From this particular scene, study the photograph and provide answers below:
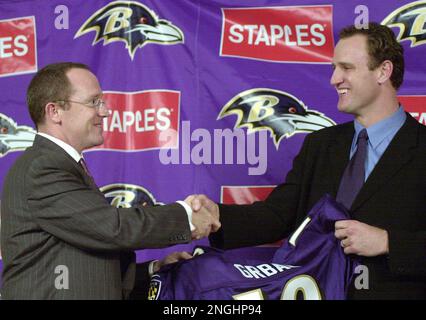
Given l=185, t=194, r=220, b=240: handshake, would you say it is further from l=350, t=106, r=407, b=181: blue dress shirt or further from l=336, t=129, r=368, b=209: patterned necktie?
l=350, t=106, r=407, b=181: blue dress shirt

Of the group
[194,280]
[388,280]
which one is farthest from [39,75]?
[388,280]

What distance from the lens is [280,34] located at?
2.96 metres

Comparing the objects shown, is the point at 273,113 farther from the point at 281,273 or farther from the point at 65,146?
the point at 65,146

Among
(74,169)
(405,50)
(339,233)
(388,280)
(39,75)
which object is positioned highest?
(405,50)

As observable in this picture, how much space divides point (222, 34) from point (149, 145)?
Answer: 54 centimetres

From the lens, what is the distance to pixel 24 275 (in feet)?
6.34

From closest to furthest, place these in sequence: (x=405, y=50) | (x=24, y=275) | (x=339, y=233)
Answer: (x=24, y=275) → (x=339, y=233) → (x=405, y=50)

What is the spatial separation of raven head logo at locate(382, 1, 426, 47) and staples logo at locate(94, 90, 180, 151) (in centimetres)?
91

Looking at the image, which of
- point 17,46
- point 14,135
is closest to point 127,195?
point 14,135

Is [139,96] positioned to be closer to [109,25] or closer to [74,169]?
[109,25]

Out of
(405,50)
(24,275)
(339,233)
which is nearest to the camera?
(24,275)

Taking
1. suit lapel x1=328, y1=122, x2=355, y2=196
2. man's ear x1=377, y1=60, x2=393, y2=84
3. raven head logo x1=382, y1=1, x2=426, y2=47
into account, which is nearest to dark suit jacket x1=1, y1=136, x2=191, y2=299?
suit lapel x1=328, y1=122, x2=355, y2=196

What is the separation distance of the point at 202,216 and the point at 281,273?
0.28 metres
